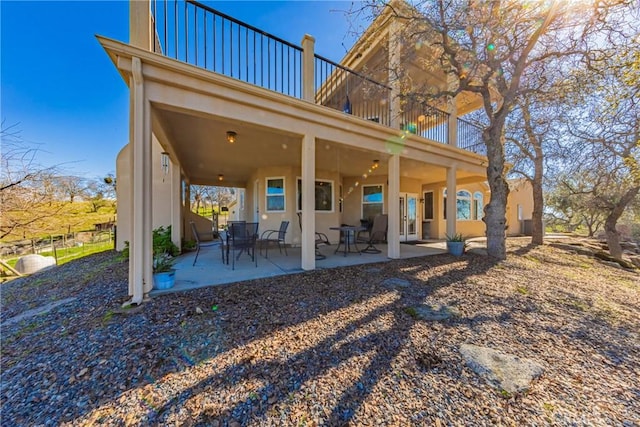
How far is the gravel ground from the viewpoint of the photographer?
1518mm

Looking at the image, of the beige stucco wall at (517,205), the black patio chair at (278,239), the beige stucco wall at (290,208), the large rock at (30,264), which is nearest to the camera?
the black patio chair at (278,239)

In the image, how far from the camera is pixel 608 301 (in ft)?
11.6

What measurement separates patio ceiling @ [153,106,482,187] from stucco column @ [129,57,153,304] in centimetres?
41

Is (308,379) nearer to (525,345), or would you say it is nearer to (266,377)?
(266,377)

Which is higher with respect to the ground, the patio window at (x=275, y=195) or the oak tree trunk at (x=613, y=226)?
the patio window at (x=275, y=195)

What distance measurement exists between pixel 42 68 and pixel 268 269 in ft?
25.0

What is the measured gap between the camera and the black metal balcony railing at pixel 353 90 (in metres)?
5.05

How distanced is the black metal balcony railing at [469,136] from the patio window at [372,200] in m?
3.13

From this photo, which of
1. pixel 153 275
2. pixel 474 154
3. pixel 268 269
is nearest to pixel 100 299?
pixel 153 275

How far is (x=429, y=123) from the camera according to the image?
754cm

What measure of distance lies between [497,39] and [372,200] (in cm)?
554

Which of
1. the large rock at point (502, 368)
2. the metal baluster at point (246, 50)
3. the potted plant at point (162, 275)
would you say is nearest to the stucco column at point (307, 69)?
the metal baluster at point (246, 50)

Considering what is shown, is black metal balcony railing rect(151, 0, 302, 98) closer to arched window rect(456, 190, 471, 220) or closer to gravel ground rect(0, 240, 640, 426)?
gravel ground rect(0, 240, 640, 426)

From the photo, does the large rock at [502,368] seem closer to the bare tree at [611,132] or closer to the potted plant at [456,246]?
the potted plant at [456,246]
